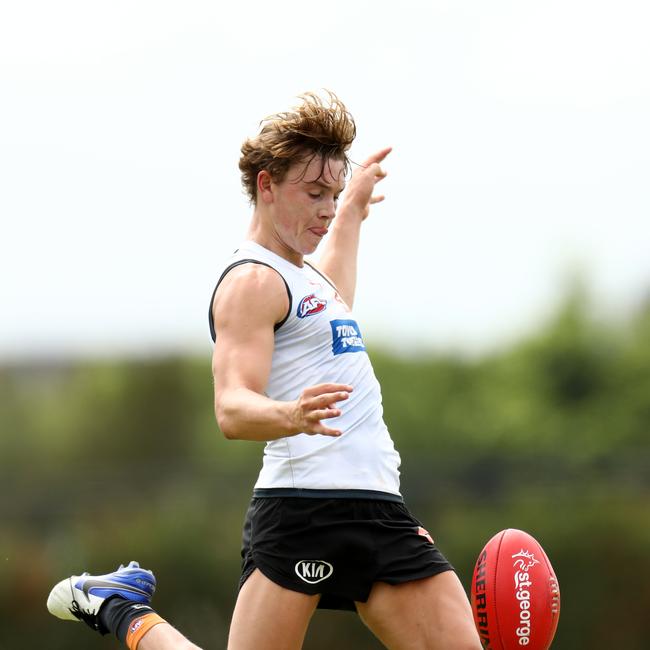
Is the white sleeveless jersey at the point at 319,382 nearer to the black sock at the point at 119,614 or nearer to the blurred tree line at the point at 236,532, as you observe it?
the black sock at the point at 119,614

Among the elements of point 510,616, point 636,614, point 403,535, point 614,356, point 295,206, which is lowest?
point 614,356

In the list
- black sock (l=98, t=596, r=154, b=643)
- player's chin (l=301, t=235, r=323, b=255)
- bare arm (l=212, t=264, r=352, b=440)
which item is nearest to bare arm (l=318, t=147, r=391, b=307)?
player's chin (l=301, t=235, r=323, b=255)

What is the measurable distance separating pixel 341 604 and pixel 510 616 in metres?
0.65

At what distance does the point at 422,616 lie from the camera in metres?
4.42

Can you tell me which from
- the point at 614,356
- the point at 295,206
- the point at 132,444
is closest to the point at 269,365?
the point at 295,206

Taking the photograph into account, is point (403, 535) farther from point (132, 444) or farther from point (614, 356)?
point (614, 356)

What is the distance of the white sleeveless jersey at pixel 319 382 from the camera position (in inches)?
175

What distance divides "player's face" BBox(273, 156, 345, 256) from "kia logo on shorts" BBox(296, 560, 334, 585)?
3.74 ft

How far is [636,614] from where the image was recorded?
41.8ft

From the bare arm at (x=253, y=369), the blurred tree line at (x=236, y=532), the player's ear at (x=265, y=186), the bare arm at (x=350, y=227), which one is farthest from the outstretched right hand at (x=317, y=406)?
the blurred tree line at (x=236, y=532)

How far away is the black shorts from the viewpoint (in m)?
4.37

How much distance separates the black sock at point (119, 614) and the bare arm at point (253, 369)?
1.35 m

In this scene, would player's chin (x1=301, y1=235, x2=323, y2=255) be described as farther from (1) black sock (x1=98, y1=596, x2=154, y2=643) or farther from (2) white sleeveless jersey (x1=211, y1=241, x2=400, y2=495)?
(1) black sock (x1=98, y1=596, x2=154, y2=643)

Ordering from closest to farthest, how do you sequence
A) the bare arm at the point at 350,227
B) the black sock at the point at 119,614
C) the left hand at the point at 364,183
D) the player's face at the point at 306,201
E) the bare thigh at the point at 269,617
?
1. the bare thigh at the point at 269,617
2. the player's face at the point at 306,201
3. the black sock at the point at 119,614
4. the bare arm at the point at 350,227
5. the left hand at the point at 364,183
